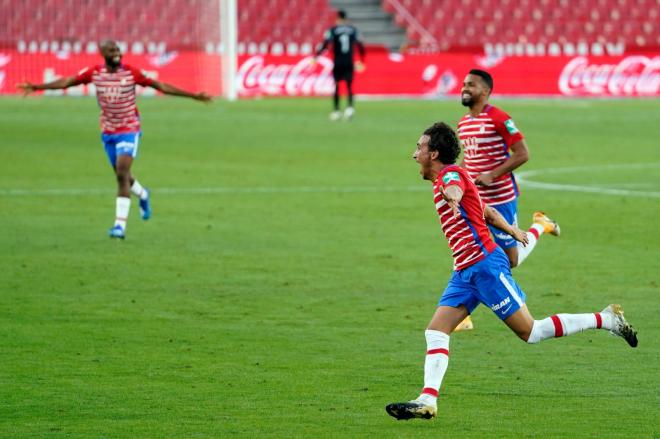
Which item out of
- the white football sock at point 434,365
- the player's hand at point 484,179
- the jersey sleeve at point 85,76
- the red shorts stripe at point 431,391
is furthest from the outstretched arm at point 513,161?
the jersey sleeve at point 85,76

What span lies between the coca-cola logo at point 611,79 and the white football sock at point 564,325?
38360 millimetres

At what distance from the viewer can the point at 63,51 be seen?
139ft

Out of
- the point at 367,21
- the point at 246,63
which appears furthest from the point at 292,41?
the point at 246,63

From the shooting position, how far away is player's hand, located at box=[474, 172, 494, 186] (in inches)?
424

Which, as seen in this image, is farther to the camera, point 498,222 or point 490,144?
point 490,144

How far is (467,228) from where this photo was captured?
322 inches

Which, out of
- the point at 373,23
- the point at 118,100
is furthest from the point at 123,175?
the point at 373,23

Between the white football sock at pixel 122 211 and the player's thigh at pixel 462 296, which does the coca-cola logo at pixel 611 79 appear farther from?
the player's thigh at pixel 462 296

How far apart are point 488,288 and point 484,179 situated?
2824 millimetres

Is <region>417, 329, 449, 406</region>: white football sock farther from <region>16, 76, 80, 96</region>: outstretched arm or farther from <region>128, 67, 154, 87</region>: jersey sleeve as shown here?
<region>16, 76, 80, 96</region>: outstretched arm

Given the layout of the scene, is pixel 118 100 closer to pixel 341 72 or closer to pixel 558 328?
pixel 558 328

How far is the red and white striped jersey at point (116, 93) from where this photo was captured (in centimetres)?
1655

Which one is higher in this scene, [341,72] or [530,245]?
[530,245]

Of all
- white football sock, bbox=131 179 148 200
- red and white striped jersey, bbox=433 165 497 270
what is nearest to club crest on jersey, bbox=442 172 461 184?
red and white striped jersey, bbox=433 165 497 270
